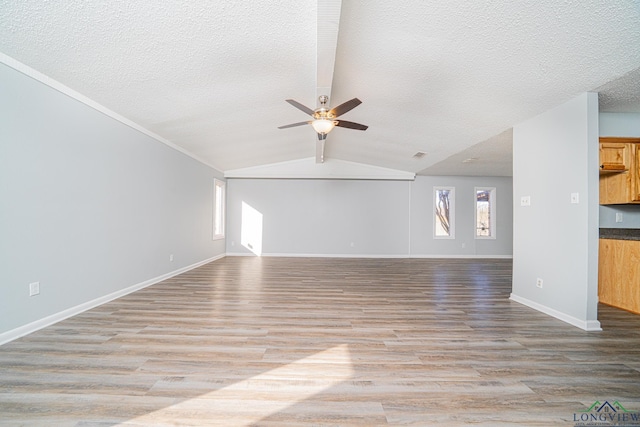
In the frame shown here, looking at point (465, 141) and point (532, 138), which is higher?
point (465, 141)

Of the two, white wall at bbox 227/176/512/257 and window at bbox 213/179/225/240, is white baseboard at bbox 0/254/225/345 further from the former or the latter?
white wall at bbox 227/176/512/257

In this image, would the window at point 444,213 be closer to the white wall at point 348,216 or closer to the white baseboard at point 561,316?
the white wall at point 348,216

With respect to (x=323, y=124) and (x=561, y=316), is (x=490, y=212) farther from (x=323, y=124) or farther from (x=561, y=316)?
(x=323, y=124)

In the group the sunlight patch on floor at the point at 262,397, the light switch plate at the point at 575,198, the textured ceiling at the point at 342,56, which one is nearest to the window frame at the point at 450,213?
the textured ceiling at the point at 342,56

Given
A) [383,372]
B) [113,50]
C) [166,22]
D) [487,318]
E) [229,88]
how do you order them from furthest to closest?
1. [229,88]
2. [487,318]
3. [113,50]
4. [166,22]
5. [383,372]

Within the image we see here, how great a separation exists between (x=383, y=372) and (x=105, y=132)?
4.01 meters

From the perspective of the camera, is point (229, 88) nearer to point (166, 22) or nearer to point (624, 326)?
point (166, 22)

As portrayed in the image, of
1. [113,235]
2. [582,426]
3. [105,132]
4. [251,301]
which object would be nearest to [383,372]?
[582,426]

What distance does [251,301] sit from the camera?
3523mm

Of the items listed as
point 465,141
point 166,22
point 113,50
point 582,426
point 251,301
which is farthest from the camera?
point 465,141

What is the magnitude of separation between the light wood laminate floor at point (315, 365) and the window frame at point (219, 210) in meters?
3.70

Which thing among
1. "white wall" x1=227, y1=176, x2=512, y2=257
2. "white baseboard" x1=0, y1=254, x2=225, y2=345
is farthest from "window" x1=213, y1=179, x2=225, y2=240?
"white baseboard" x1=0, y1=254, x2=225, y2=345

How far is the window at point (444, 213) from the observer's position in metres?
7.86

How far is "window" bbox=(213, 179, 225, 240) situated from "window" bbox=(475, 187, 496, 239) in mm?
7335
